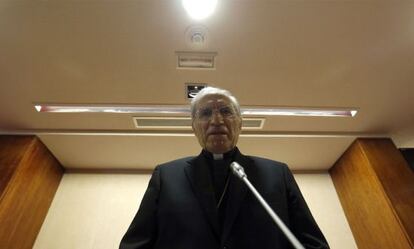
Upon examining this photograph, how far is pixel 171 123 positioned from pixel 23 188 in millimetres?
1193

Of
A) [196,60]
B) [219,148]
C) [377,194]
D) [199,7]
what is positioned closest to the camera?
[219,148]

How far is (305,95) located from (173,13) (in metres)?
1.03

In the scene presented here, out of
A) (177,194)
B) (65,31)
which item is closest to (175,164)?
(177,194)

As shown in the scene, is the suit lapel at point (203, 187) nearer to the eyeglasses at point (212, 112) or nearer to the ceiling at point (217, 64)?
the eyeglasses at point (212, 112)

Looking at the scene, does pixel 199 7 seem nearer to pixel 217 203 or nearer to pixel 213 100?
pixel 213 100

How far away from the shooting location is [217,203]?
90 cm

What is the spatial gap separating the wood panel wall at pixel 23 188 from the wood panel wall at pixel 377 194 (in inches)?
100

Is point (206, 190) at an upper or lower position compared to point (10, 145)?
lower

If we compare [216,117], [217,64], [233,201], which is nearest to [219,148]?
[216,117]

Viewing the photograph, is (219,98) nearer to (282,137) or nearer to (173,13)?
(173,13)

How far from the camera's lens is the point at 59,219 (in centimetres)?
220

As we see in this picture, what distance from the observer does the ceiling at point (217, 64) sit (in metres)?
1.28

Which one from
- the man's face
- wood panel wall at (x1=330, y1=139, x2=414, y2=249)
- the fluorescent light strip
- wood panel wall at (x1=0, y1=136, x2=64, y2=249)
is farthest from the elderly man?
wood panel wall at (x1=0, y1=136, x2=64, y2=249)

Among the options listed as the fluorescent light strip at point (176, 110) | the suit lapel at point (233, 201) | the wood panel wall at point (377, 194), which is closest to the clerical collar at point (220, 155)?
the suit lapel at point (233, 201)
